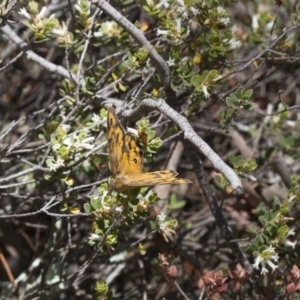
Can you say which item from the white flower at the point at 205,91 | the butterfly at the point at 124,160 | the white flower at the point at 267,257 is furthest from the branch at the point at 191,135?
the white flower at the point at 267,257

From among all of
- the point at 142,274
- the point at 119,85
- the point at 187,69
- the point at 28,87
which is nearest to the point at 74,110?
the point at 119,85

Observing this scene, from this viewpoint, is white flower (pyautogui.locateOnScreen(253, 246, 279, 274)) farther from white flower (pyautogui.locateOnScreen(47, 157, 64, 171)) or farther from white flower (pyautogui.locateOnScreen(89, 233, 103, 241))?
white flower (pyautogui.locateOnScreen(47, 157, 64, 171))

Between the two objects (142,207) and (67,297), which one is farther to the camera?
(67,297)

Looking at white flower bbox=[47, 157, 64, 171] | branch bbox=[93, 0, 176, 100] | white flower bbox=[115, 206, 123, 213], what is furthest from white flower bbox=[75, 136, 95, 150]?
branch bbox=[93, 0, 176, 100]

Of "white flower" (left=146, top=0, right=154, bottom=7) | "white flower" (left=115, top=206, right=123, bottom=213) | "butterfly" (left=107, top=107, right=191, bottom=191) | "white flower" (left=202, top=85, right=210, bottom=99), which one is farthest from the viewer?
"white flower" (left=146, top=0, right=154, bottom=7)

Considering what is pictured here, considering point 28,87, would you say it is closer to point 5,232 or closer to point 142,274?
point 5,232

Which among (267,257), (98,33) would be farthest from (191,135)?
(98,33)

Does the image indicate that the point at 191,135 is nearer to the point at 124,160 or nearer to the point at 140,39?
the point at 124,160

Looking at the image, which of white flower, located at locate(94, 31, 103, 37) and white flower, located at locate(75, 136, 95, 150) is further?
white flower, located at locate(94, 31, 103, 37)

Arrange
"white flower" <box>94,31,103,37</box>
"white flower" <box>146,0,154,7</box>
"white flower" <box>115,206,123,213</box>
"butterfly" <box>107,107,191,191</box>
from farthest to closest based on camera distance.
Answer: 1. "white flower" <box>94,31,103,37</box>
2. "white flower" <box>146,0,154,7</box>
3. "white flower" <box>115,206,123,213</box>
4. "butterfly" <box>107,107,191,191</box>
